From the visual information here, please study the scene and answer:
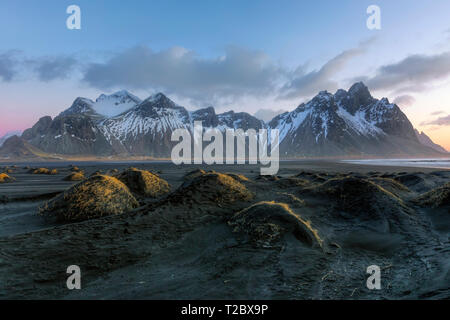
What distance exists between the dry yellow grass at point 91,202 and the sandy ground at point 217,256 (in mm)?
732

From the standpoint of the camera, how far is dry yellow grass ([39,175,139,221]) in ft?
34.1

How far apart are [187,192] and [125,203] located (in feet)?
10.2

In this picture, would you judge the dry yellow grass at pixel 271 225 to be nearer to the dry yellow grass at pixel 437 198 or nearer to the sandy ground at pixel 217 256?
the sandy ground at pixel 217 256

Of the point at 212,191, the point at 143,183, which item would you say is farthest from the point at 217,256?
the point at 143,183

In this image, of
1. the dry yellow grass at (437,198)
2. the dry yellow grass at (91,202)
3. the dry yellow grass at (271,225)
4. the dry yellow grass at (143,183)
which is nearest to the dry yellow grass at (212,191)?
the dry yellow grass at (91,202)

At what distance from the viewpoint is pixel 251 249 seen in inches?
273

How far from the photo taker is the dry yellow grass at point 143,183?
643 inches

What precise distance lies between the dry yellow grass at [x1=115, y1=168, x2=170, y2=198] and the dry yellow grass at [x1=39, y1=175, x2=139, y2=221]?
4.20 m

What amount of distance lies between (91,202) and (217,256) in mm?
Answer: 7291

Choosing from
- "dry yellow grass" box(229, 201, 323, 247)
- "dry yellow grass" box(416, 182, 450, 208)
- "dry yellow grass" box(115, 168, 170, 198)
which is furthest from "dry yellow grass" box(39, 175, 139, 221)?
"dry yellow grass" box(416, 182, 450, 208)

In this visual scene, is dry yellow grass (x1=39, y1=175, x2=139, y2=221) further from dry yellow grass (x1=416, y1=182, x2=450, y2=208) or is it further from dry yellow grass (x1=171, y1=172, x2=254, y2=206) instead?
dry yellow grass (x1=416, y1=182, x2=450, y2=208)

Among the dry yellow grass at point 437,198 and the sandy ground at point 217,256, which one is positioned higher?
the dry yellow grass at point 437,198
